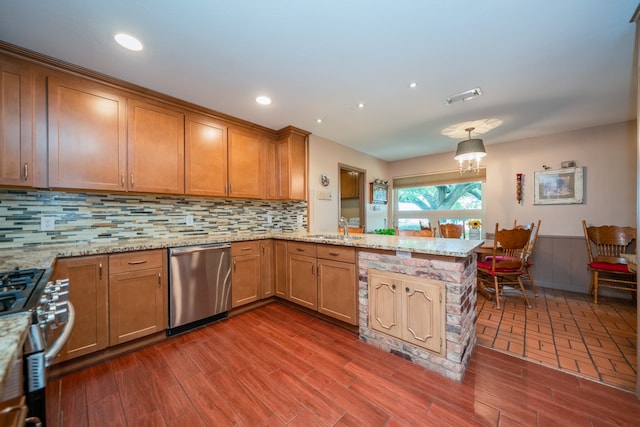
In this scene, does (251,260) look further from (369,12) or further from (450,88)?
(450,88)

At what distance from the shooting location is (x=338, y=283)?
2.38 metres

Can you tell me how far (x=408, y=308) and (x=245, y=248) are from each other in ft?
6.01

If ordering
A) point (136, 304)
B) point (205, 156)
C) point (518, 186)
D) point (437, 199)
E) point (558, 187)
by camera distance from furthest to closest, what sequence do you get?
point (437, 199), point (518, 186), point (558, 187), point (205, 156), point (136, 304)

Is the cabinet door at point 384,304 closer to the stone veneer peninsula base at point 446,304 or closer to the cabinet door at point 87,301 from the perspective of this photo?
the stone veneer peninsula base at point 446,304

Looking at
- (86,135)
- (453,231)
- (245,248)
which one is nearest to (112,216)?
(86,135)

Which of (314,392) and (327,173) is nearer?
(314,392)

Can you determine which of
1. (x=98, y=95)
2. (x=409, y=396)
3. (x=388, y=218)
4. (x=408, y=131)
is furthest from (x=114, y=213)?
(x=388, y=218)

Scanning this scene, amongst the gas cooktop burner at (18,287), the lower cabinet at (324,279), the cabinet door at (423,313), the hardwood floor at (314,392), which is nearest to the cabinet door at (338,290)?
the lower cabinet at (324,279)

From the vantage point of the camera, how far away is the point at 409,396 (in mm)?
1536

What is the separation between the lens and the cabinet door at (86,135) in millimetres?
1895

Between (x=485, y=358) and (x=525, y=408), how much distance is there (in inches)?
19.6

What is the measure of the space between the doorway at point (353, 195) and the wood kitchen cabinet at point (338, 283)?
225 centimetres

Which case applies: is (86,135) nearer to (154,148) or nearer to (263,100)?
(154,148)

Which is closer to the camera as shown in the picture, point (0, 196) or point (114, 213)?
point (0, 196)
